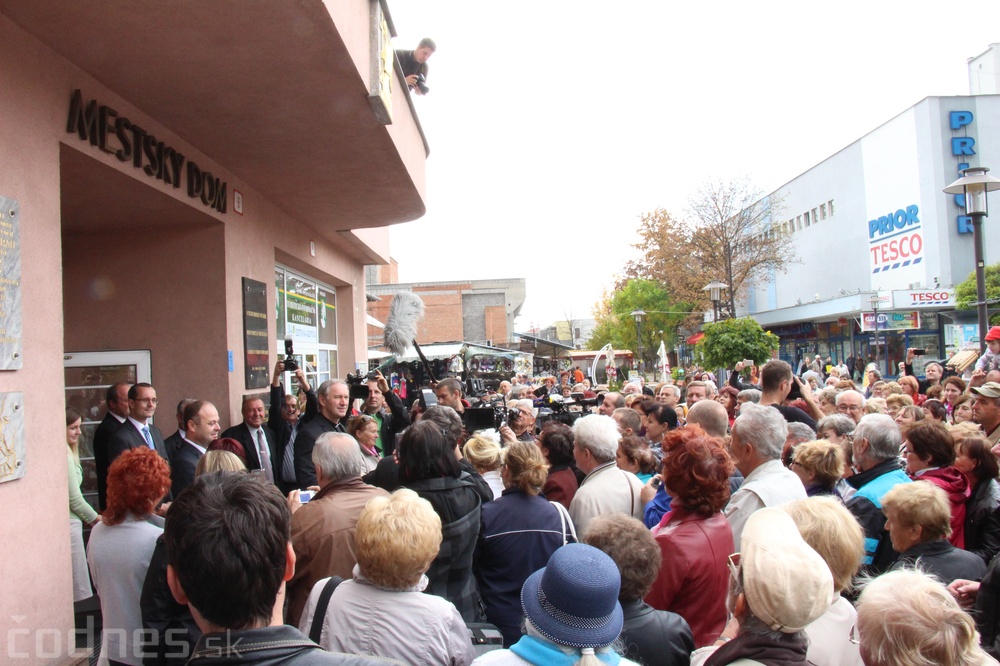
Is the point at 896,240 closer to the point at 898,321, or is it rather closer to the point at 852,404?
the point at 898,321

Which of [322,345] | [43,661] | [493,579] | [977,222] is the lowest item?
[43,661]

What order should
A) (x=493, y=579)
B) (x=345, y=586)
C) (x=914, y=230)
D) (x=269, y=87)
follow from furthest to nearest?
(x=914, y=230), (x=269, y=87), (x=493, y=579), (x=345, y=586)

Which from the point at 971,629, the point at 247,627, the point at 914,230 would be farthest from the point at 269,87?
the point at 914,230

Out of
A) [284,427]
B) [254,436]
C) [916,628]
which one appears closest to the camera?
[916,628]

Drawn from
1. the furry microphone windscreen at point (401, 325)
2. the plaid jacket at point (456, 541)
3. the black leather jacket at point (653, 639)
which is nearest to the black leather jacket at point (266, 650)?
the black leather jacket at point (653, 639)

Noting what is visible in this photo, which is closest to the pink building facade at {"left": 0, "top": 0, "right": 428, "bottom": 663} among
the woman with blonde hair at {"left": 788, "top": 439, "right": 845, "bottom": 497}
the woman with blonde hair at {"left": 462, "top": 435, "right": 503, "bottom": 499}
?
the woman with blonde hair at {"left": 462, "top": 435, "right": 503, "bottom": 499}

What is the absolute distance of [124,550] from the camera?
3.09 m

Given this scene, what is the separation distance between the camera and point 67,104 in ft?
14.5

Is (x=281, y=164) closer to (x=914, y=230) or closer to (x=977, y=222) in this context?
(x=977, y=222)

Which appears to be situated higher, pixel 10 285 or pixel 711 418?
pixel 10 285

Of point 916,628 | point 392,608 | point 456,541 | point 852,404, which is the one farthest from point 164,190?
point 852,404

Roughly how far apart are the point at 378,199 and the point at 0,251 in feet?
15.8

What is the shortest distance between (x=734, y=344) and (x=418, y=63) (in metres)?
12.8

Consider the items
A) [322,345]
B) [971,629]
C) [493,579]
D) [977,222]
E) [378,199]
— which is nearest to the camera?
[971,629]
